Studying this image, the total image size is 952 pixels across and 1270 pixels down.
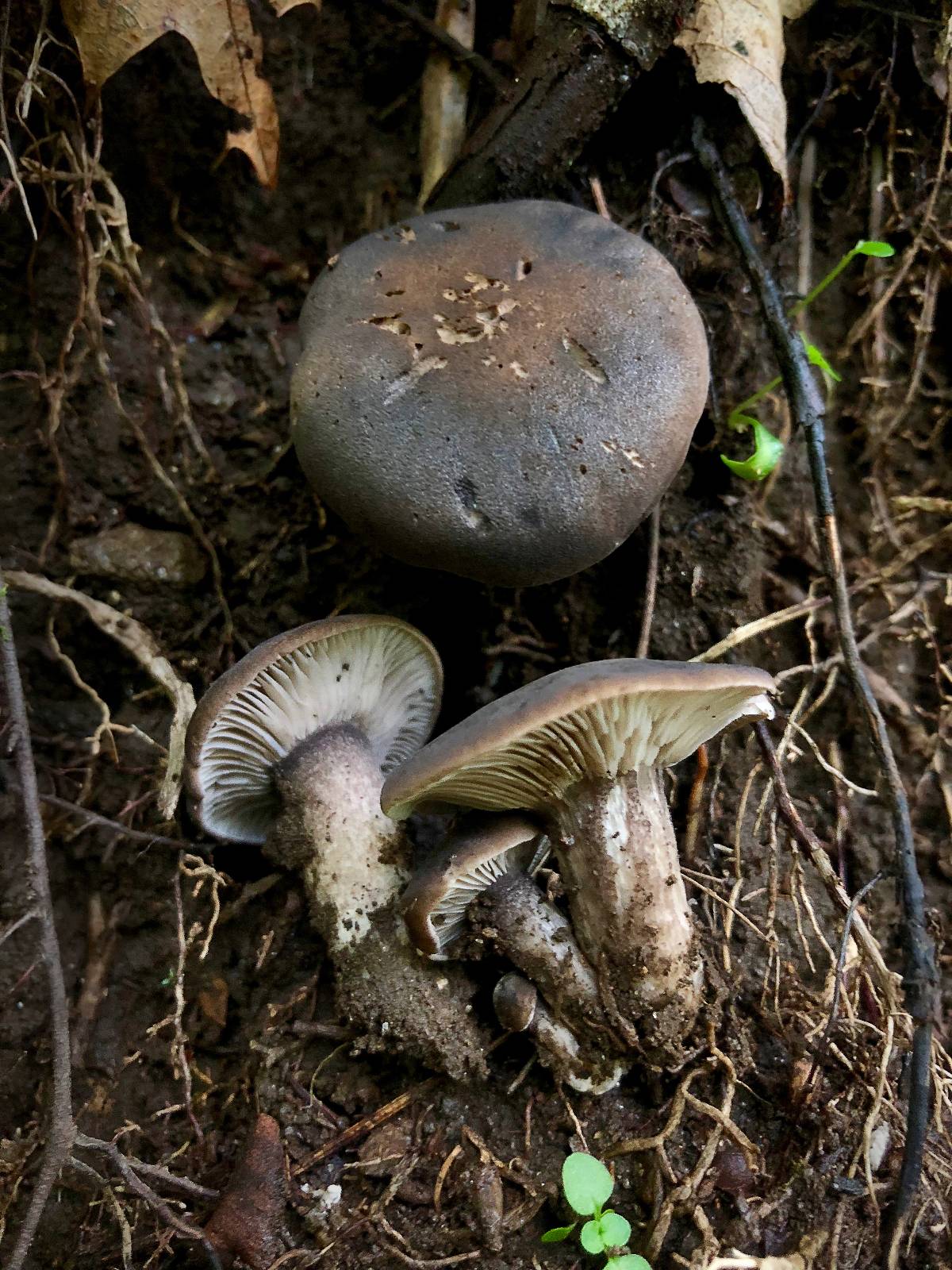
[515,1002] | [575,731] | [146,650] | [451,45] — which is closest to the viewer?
[575,731]

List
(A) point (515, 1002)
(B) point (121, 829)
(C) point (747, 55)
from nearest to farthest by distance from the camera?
(A) point (515, 1002)
(B) point (121, 829)
(C) point (747, 55)

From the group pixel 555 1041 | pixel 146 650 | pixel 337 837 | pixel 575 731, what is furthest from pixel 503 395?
pixel 555 1041

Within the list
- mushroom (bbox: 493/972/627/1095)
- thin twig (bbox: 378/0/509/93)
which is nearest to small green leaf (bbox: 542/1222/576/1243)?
mushroom (bbox: 493/972/627/1095)

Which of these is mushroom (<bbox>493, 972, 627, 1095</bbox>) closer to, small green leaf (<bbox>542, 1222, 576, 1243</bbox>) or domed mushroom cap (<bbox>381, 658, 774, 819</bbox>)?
small green leaf (<bbox>542, 1222, 576, 1243</bbox>)

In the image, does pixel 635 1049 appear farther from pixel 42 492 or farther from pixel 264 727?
pixel 42 492

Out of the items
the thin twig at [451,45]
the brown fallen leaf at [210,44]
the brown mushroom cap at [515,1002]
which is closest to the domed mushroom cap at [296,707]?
the brown mushroom cap at [515,1002]

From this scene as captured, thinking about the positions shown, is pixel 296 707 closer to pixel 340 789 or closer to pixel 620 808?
pixel 340 789

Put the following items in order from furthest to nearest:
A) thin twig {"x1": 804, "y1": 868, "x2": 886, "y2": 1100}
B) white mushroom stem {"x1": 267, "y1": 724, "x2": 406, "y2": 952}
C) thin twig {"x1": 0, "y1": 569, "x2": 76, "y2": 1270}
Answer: white mushroom stem {"x1": 267, "y1": 724, "x2": 406, "y2": 952}, thin twig {"x1": 804, "y1": 868, "x2": 886, "y2": 1100}, thin twig {"x1": 0, "y1": 569, "x2": 76, "y2": 1270}

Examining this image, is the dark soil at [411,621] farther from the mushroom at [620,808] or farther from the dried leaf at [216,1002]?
the mushroom at [620,808]
